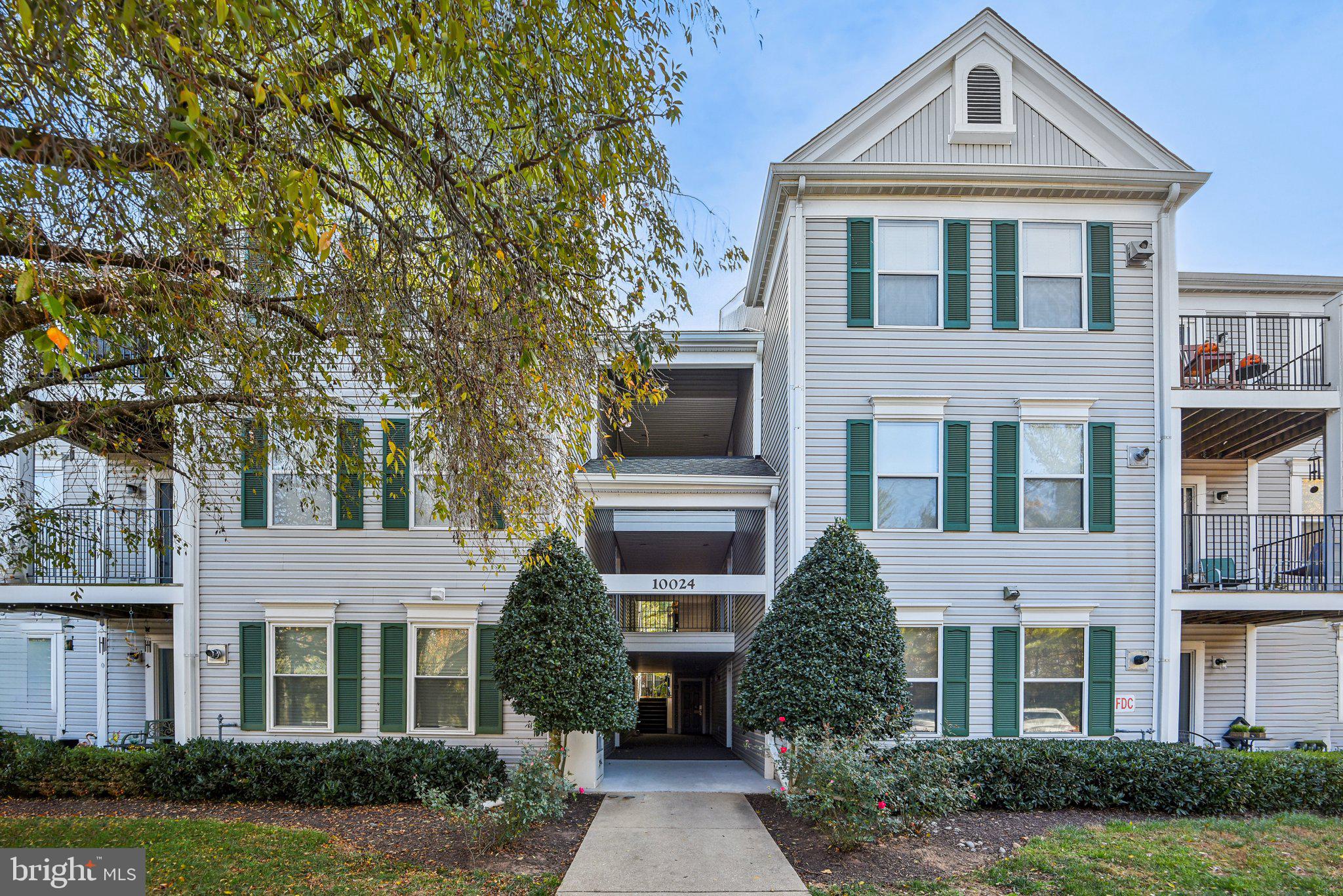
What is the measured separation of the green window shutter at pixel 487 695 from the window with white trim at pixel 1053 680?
7025 mm

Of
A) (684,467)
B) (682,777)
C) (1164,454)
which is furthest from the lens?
(684,467)

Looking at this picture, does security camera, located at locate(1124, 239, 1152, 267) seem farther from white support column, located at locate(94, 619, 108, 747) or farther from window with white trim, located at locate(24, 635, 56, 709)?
window with white trim, located at locate(24, 635, 56, 709)

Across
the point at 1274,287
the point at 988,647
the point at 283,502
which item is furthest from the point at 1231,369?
the point at 283,502

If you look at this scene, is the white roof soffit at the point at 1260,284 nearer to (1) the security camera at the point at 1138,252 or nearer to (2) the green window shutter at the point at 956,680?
(1) the security camera at the point at 1138,252

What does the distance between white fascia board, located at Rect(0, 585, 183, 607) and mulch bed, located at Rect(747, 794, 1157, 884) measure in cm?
839

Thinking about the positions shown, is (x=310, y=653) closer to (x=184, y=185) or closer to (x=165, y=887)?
(x=165, y=887)

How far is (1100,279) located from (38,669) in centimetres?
1814

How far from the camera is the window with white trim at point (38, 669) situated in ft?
43.3

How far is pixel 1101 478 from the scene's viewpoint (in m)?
10.5

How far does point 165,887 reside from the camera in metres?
6.31

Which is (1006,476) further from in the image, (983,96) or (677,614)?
(677,614)

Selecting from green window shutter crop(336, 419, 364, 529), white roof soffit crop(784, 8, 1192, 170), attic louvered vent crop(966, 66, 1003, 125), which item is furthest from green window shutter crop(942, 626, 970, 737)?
green window shutter crop(336, 419, 364, 529)

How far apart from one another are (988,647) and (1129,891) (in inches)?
166

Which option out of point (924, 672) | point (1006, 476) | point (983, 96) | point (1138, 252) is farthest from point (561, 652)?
point (983, 96)
